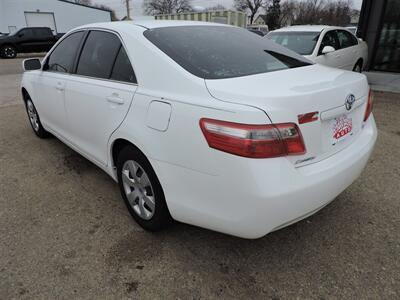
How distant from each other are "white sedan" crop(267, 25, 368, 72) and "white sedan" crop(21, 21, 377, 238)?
4246 millimetres

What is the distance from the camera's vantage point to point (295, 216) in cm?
195

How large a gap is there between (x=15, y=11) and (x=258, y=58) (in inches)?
1380

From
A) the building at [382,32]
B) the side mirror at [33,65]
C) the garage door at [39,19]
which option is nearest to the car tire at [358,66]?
the building at [382,32]

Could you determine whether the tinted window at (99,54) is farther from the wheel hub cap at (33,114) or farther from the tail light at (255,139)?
the wheel hub cap at (33,114)

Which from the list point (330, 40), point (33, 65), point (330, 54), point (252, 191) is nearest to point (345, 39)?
point (330, 40)

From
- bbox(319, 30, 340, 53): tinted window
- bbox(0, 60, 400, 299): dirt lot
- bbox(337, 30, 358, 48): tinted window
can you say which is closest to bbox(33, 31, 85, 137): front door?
bbox(0, 60, 400, 299): dirt lot

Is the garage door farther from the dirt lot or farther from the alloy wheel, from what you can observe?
the alloy wheel

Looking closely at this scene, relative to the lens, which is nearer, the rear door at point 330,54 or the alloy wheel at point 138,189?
the alloy wheel at point 138,189

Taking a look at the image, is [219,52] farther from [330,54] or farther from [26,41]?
[26,41]

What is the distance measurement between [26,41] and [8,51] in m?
1.21

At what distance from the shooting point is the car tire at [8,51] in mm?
19958

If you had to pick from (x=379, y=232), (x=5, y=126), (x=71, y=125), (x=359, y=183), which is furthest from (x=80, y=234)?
(x=5, y=126)

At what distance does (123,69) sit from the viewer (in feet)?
8.57

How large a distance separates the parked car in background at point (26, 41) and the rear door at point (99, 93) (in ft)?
66.7
